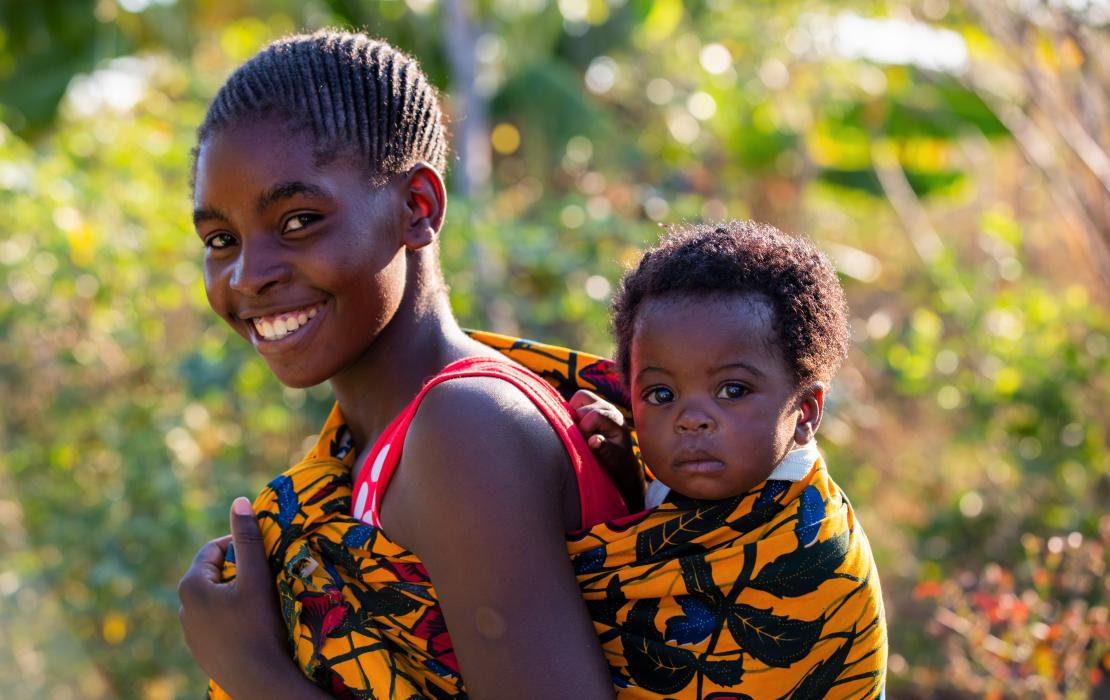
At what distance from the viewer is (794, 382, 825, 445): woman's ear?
166cm

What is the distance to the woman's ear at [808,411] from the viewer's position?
5.45 feet

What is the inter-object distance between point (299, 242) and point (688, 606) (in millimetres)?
741

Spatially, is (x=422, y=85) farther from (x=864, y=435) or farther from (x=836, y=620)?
(x=864, y=435)

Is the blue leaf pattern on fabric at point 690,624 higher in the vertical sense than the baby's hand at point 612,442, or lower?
lower

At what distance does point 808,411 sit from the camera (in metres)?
1.69

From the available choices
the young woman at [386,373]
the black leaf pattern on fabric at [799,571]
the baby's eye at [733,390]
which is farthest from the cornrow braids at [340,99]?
the black leaf pattern on fabric at [799,571]

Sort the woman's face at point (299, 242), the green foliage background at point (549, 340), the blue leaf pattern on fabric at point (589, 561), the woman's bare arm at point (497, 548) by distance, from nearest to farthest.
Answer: the woman's bare arm at point (497, 548)
the blue leaf pattern on fabric at point (589, 561)
the woman's face at point (299, 242)
the green foliage background at point (549, 340)

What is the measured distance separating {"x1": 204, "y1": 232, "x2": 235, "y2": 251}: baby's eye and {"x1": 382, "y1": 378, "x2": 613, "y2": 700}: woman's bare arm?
0.47 meters

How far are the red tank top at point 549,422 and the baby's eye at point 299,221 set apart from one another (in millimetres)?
289

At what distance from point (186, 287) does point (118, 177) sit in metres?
0.86

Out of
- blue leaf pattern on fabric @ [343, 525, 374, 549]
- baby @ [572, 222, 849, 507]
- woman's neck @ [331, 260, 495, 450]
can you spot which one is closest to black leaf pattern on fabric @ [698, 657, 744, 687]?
baby @ [572, 222, 849, 507]

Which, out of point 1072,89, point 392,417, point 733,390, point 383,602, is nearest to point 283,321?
point 392,417

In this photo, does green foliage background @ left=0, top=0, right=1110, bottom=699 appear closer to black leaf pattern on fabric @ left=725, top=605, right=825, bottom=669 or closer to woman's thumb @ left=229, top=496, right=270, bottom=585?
woman's thumb @ left=229, top=496, right=270, bottom=585

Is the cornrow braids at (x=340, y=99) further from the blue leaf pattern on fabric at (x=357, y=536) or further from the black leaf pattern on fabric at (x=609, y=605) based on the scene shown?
the black leaf pattern on fabric at (x=609, y=605)
